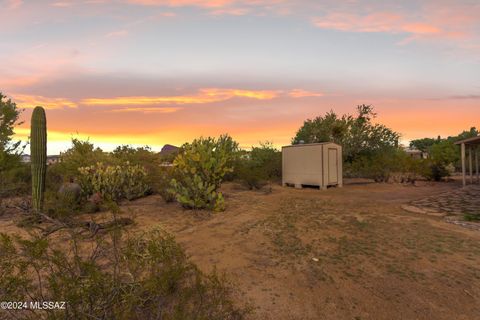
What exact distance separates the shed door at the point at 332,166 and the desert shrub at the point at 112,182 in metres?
9.37

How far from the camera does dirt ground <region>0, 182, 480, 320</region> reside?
3316mm

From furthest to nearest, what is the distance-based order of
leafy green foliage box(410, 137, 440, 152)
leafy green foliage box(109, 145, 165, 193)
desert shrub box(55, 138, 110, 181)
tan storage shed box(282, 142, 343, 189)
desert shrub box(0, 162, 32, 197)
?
leafy green foliage box(410, 137, 440, 152)
tan storage shed box(282, 142, 343, 189)
desert shrub box(55, 138, 110, 181)
leafy green foliage box(109, 145, 165, 193)
desert shrub box(0, 162, 32, 197)

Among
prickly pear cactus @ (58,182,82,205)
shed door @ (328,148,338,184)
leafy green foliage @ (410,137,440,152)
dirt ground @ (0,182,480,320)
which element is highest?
leafy green foliage @ (410,137,440,152)

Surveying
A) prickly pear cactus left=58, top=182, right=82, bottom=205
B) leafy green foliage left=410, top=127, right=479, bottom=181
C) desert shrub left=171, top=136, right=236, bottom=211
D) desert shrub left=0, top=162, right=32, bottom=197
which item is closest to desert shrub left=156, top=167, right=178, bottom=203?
desert shrub left=171, top=136, right=236, bottom=211

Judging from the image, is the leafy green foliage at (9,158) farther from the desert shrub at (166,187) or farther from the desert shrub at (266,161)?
the desert shrub at (266,161)

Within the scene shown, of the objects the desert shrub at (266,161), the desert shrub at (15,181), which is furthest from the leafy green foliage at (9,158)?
the desert shrub at (266,161)

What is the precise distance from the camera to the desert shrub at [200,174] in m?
8.23

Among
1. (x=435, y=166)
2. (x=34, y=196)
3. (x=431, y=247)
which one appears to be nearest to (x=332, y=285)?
(x=431, y=247)

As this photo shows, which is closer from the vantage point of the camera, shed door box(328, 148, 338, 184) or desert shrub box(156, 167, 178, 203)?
desert shrub box(156, 167, 178, 203)

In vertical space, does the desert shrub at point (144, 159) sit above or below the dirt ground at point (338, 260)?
above

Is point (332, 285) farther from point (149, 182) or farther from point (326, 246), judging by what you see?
point (149, 182)

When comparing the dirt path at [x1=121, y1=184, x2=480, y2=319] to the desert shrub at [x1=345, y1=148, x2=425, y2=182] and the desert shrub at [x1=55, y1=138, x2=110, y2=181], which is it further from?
the desert shrub at [x1=345, y1=148, x2=425, y2=182]

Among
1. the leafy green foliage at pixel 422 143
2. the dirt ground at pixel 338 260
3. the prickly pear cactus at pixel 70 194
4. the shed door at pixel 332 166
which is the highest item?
the leafy green foliage at pixel 422 143

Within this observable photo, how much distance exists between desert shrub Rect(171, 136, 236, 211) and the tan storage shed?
6814 mm
